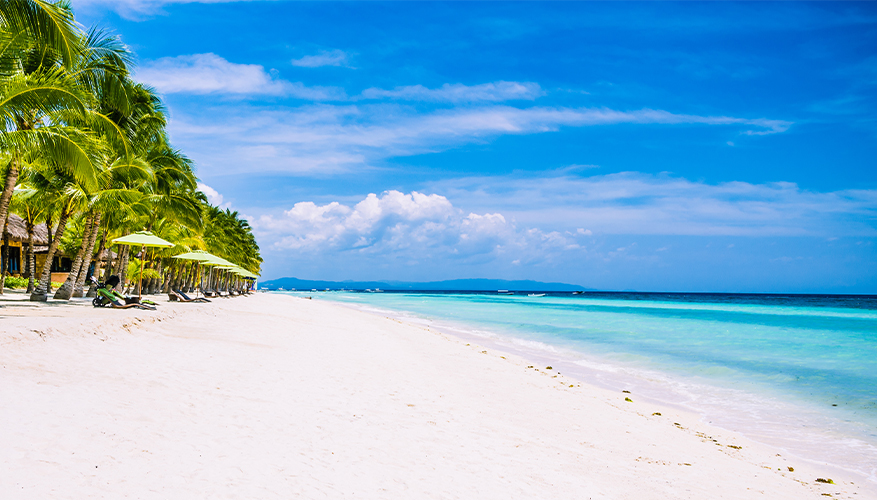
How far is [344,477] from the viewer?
11.8 ft

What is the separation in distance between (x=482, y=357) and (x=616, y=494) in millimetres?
7720

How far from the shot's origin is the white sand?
3338mm

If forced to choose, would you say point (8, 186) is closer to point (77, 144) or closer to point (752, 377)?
point (77, 144)

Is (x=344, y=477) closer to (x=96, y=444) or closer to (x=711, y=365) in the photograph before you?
(x=96, y=444)

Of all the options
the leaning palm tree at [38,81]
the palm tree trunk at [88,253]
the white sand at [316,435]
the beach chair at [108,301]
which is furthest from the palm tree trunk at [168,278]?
the white sand at [316,435]

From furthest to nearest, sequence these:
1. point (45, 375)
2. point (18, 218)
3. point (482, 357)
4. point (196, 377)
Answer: point (18, 218) → point (482, 357) → point (196, 377) → point (45, 375)

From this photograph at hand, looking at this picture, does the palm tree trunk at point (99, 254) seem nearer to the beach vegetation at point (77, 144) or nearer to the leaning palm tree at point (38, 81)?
the beach vegetation at point (77, 144)

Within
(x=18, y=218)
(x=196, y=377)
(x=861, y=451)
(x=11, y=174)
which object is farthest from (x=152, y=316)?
(x=18, y=218)

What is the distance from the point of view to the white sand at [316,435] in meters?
3.34

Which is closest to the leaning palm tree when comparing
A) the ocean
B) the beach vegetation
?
the beach vegetation

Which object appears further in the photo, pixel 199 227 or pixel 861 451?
pixel 199 227

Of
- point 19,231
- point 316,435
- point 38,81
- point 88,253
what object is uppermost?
point 38,81

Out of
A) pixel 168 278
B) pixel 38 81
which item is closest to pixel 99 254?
pixel 168 278

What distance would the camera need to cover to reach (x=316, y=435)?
4.47 m
